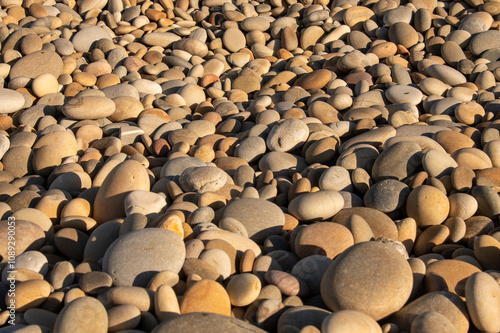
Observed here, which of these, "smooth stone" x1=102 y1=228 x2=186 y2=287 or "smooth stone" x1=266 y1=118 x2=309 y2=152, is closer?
"smooth stone" x1=102 y1=228 x2=186 y2=287

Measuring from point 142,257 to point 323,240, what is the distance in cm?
92

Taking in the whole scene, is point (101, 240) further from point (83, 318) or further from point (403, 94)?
point (403, 94)

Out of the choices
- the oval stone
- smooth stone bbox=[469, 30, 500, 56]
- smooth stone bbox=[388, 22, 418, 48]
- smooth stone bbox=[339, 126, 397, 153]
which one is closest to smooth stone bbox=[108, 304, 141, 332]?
smooth stone bbox=[339, 126, 397, 153]

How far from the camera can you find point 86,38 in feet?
19.5

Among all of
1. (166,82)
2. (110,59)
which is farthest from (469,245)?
(110,59)

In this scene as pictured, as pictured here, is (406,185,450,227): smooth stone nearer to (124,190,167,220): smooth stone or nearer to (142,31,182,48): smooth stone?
(124,190,167,220): smooth stone

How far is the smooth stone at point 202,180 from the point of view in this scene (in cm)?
314

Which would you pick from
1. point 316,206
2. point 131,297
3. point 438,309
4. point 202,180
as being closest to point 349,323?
point 438,309

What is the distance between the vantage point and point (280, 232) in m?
2.81

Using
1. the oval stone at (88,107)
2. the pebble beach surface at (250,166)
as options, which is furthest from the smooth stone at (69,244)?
the oval stone at (88,107)

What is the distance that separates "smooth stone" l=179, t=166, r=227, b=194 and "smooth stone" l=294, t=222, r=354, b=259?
824mm

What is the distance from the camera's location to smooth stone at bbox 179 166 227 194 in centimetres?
314

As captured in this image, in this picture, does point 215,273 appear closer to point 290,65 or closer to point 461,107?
point 461,107

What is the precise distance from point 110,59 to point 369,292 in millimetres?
4706
